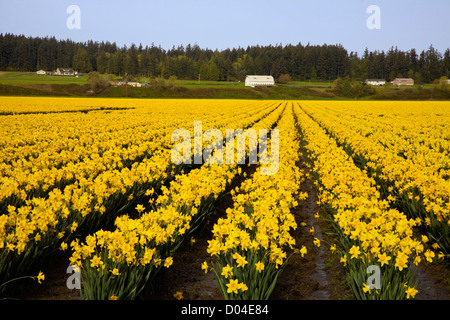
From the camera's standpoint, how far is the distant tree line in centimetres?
14576

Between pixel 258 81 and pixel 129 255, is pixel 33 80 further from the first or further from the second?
→ pixel 129 255

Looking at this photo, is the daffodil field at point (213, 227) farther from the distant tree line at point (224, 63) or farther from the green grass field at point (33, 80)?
the distant tree line at point (224, 63)

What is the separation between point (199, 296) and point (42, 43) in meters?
182

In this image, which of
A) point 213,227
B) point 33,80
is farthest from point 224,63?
point 213,227

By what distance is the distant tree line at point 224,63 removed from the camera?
146m

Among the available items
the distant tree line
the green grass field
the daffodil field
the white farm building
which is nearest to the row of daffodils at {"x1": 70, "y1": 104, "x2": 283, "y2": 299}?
the daffodil field

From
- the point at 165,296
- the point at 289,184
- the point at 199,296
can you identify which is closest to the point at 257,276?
the point at 199,296

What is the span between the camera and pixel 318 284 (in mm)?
5000

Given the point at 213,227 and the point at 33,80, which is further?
the point at 33,80

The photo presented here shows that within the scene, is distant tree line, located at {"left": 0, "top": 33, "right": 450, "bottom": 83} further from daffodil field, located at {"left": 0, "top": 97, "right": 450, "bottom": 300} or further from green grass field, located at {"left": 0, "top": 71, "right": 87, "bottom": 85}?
daffodil field, located at {"left": 0, "top": 97, "right": 450, "bottom": 300}

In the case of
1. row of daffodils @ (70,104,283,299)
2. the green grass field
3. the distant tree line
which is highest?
the distant tree line

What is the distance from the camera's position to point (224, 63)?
14612cm

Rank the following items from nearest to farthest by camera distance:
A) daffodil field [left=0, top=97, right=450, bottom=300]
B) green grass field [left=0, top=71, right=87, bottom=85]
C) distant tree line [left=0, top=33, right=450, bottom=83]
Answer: daffodil field [left=0, top=97, right=450, bottom=300], green grass field [left=0, top=71, right=87, bottom=85], distant tree line [left=0, top=33, right=450, bottom=83]

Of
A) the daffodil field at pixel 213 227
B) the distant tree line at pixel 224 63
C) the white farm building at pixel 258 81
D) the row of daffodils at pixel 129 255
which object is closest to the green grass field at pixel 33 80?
the distant tree line at pixel 224 63
